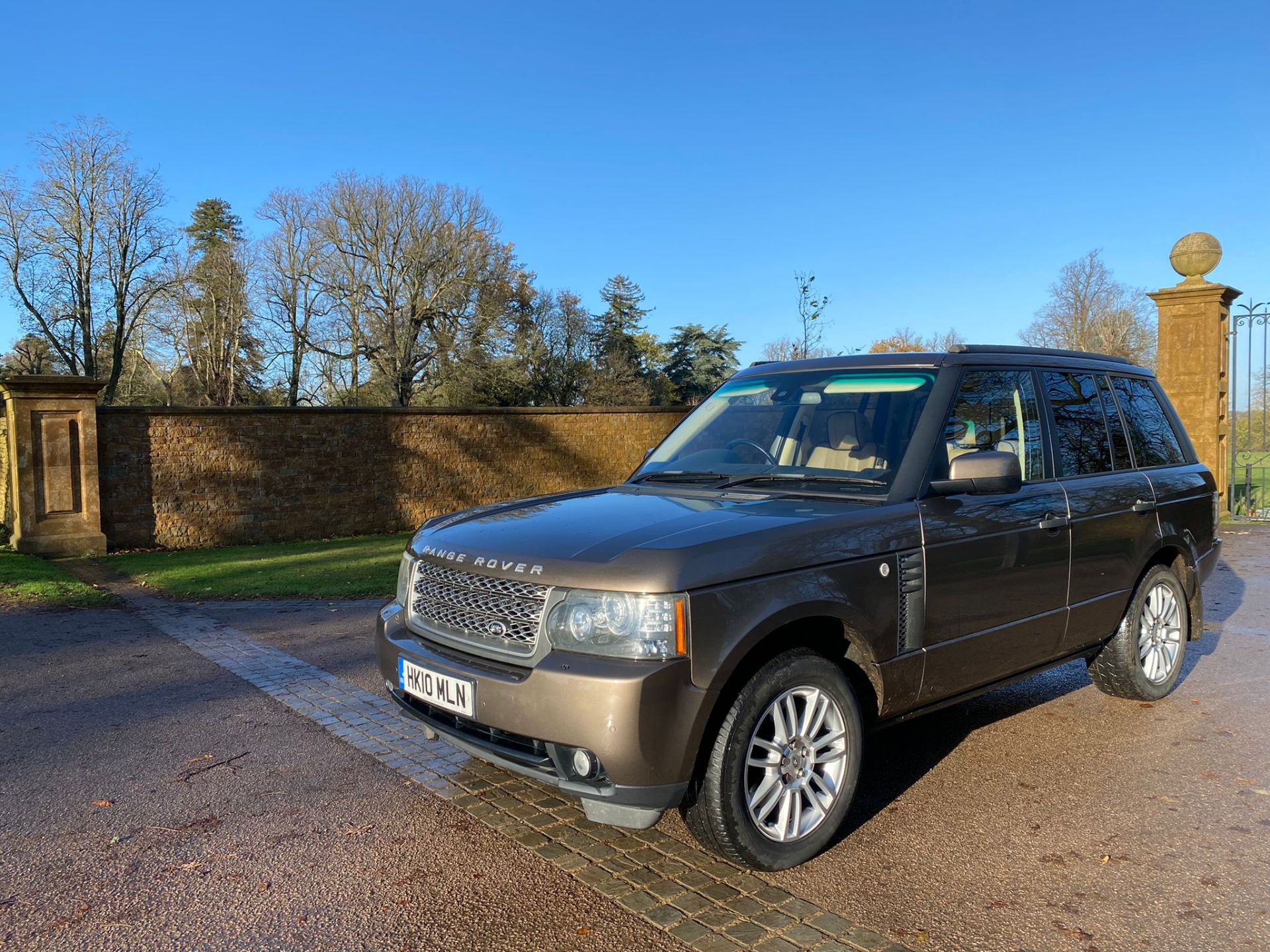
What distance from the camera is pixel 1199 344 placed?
47.9 feet

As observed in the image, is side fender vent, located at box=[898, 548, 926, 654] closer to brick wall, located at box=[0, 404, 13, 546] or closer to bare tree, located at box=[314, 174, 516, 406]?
brick wall, located at box=[0, 404, 13, 546]

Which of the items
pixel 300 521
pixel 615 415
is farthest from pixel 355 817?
pixel 615 415

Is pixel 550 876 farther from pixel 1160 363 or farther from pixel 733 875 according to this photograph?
pixel 1160 363

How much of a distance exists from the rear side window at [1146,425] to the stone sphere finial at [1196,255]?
1046cm

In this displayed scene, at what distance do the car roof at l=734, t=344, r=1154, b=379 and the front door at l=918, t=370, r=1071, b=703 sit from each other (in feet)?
0.27

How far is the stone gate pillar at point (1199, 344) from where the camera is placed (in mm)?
14430

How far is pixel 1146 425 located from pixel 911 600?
2.95 meters

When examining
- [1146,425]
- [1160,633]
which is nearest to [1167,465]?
[1146,425]

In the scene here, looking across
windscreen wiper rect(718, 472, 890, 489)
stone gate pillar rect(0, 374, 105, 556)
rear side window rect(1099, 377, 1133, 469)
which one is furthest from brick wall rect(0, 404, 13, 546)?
rear side window rect(1099, 377, 1133, 469)

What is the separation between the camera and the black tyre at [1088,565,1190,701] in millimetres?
5320

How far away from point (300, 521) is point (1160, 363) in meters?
15.2

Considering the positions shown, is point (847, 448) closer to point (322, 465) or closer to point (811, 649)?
point (811, 649)

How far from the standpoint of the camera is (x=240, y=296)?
1791 inches

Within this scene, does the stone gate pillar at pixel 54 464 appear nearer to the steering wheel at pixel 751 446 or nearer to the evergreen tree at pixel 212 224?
the steering wheel at pixel 751 446
